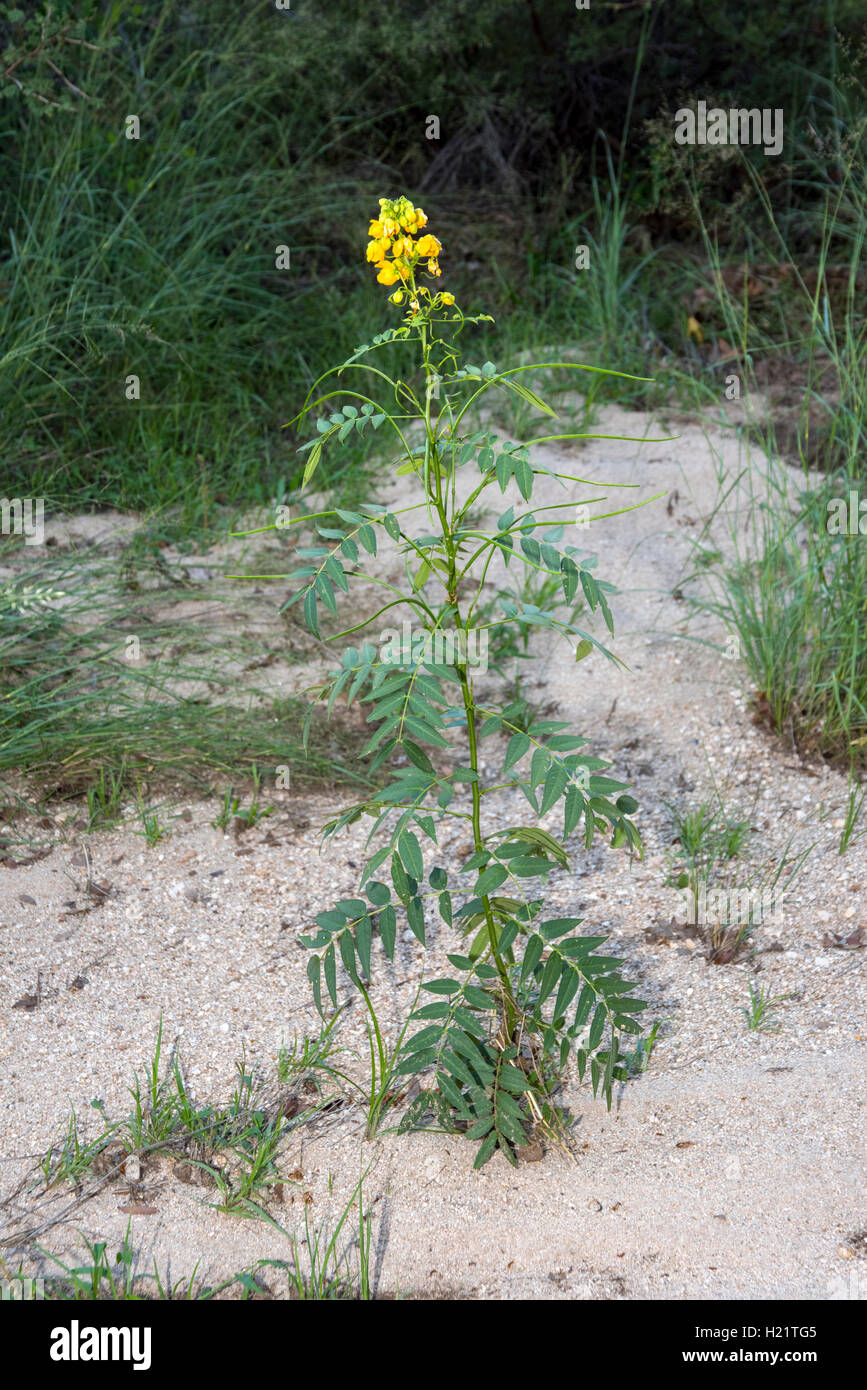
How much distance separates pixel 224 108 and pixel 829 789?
3849 millimetres

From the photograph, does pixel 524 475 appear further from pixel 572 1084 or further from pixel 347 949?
pixel 572 1084

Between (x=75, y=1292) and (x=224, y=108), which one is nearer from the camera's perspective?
(x=75, y=1292)

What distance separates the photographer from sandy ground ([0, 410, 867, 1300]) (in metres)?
2.07

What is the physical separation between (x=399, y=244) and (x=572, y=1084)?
1607mm

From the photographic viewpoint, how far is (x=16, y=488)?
4348 millimetres

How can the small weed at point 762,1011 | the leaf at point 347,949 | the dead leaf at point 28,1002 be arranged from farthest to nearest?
1. the dead leaf at point 28,1002
2. the small weed at point 762,1011
3. the leaf at point 347,949

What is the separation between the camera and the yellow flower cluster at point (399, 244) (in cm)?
186

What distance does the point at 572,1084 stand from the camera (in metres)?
2.43

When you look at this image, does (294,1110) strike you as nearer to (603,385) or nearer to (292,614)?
(292,614)

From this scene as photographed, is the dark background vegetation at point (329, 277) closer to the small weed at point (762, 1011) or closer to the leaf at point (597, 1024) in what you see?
the small weed at point (762, 1011)

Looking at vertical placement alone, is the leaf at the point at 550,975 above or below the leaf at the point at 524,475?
below

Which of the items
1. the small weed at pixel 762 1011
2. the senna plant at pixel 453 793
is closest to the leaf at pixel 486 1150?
the senna plant at pixel 453 793

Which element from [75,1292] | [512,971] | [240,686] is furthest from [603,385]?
[75,1292]

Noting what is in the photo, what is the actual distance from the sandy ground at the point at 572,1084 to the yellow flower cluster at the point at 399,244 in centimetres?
156
